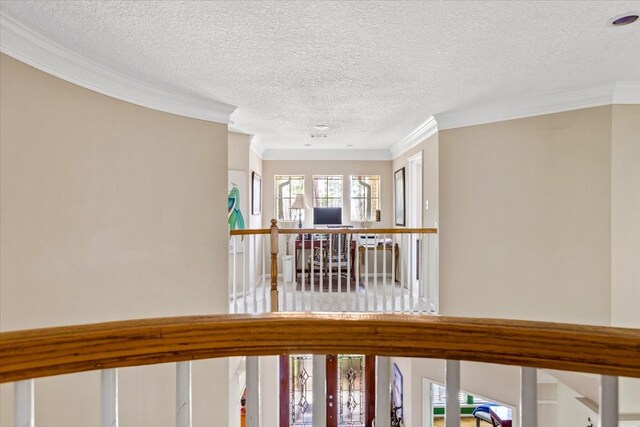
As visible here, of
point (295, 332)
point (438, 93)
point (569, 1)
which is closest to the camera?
point (295, 332)

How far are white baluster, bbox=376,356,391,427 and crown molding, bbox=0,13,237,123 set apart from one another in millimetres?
2474

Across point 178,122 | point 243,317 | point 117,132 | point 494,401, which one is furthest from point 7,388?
point 494,401

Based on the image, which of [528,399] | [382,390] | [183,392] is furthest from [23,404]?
[528,399]

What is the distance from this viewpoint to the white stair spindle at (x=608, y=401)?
56cm

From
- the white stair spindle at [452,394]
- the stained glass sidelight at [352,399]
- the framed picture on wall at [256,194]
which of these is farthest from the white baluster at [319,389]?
the stained glass sidelight at [352,399]

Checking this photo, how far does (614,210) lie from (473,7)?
2230mm

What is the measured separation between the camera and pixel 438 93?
3.24 meters

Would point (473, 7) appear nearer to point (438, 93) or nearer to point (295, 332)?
point (438, 93)

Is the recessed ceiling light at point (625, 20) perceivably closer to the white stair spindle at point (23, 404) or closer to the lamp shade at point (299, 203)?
the white stair spindle at point (23, 404)

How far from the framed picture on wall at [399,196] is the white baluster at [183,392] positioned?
5519 millimetres

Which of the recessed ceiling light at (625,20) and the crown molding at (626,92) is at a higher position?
the recessed ceiling light at (625,20)

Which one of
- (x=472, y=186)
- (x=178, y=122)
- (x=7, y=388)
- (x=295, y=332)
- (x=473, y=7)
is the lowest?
(x=7, y=388)

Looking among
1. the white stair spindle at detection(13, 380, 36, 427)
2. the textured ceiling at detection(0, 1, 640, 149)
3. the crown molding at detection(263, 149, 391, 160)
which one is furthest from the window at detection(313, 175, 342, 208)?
the white stair spindle at detection(13, 380, 36, 427)

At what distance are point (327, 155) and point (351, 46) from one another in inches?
176
